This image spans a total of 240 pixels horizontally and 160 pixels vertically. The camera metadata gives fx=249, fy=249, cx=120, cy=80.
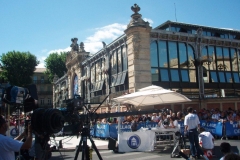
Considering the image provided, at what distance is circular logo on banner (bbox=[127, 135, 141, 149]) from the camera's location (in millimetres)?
11453

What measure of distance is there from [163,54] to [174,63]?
1.29m

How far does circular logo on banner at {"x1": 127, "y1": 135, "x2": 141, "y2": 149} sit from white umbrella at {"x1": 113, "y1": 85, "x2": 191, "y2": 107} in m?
2.05

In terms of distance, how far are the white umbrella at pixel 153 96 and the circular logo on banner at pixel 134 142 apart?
2053mm

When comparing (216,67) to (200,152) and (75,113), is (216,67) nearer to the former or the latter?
(200,152)

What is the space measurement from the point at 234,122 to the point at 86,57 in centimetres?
2079

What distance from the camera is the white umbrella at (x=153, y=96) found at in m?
12.3

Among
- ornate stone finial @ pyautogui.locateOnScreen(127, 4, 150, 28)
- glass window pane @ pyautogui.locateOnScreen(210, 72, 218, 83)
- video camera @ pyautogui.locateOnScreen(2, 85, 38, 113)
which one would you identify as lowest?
video camera @ pyautogui.locateOnScreen(2, 85, 38, 113)

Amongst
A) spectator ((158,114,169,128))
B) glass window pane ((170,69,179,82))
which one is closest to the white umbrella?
spectator ((158,114,169,128))

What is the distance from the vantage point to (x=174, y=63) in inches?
844

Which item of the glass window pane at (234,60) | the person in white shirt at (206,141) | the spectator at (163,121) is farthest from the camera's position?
the glass window pane at (234,60)

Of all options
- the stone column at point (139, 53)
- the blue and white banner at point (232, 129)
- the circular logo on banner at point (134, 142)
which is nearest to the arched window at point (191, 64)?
the stone column at point (139, 53)

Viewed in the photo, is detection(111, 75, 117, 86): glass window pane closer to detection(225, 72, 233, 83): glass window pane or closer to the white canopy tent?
the white canopy tent

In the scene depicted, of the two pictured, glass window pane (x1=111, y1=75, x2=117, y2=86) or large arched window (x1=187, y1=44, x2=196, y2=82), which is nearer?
large arched window (x1=187, y1=44, x2=196, y2=82)

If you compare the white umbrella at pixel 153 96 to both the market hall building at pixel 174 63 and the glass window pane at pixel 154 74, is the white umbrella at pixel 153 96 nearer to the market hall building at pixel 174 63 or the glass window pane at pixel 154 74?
the market hall building at pixel 174 63
